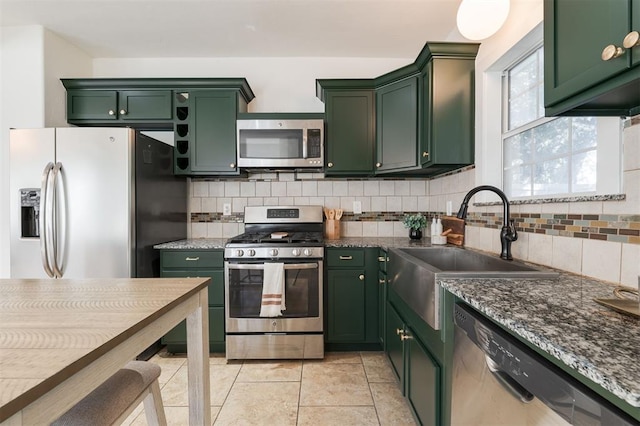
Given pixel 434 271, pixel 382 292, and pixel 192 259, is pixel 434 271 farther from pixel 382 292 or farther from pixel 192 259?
pixel 192 259

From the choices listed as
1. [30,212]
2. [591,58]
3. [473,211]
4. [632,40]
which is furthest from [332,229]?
[30,212]

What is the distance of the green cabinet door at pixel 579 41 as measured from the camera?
725mm

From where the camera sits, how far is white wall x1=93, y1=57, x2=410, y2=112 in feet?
9.17

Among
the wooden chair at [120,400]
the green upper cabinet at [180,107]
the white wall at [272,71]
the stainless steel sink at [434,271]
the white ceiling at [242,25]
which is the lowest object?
the wooden chair at [120,400]

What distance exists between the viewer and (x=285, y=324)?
220 cm

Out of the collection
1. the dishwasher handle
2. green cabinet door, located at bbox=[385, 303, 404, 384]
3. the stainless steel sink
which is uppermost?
the stainless steel sink

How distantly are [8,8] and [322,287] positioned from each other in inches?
124

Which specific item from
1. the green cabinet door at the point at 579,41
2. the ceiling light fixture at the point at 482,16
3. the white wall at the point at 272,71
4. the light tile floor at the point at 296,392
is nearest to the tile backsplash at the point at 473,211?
the green cabinet door at the point at 579,41

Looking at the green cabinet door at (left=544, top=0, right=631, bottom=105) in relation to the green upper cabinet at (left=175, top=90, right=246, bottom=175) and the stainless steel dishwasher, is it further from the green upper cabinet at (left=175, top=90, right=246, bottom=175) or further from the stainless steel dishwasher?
the green upper cabinet at (left=175, top=90, right=246, bottom=175)

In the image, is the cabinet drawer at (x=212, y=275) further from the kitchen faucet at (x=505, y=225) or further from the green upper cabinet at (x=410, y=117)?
the kitchen faucet at (x=505, y=225)

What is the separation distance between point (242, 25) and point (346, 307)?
2.42m

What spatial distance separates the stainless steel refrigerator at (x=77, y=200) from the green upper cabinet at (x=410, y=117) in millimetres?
1577

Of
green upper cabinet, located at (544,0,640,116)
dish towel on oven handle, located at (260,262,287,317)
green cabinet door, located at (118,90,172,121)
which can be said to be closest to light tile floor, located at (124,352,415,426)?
dish towel on oven handle, located at (260,262,287,317)

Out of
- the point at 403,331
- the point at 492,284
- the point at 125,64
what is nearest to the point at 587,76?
the point at 492,284
